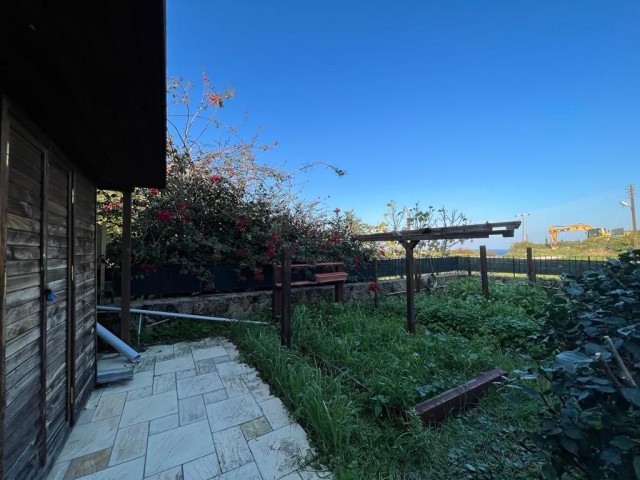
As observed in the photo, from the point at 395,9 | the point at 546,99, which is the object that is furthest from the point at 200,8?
the point at 546,99

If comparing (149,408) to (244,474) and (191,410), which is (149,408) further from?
(244,474)

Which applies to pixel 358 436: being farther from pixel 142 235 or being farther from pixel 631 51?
pixel 631 51

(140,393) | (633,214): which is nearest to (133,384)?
(140,393)

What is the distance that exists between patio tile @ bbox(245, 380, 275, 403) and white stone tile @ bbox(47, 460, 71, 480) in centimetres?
126

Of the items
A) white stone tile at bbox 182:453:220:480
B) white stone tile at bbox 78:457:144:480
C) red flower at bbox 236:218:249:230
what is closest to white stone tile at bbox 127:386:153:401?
white stone tile at bbox 78:457:144:480

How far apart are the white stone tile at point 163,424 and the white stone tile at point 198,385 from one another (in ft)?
0.99

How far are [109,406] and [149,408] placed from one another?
383mm

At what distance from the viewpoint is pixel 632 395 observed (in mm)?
693

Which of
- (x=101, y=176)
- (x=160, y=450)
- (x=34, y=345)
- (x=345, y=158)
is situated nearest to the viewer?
(x=34, y=345)

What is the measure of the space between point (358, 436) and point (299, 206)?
14.9 feet

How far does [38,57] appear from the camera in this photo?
1.07 m

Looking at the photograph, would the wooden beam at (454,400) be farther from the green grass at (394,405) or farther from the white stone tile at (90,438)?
the white stone tile at (90,438)

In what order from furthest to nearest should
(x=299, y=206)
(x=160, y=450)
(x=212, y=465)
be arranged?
1. (x=299, y=206)
2. (x=160, y=450)
3. (x=212, y=465)

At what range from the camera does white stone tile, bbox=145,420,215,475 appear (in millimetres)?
1659
